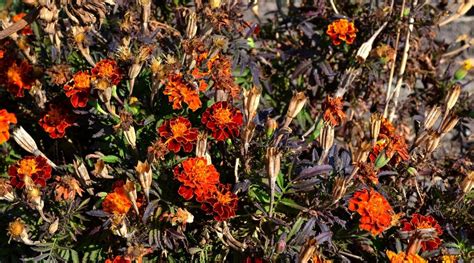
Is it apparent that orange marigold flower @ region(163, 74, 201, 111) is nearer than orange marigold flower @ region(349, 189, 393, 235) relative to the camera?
No

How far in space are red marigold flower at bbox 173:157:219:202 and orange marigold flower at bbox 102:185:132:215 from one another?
0.14 m

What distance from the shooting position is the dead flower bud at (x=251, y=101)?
4.76ft

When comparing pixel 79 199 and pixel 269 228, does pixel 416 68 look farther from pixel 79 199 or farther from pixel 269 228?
pixel 79 199

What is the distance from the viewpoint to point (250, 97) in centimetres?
146

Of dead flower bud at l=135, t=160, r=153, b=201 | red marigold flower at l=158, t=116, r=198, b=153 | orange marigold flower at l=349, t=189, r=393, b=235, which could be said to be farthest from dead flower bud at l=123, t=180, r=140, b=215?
orange marigold flower at l=349, t=189, r=393, b=235

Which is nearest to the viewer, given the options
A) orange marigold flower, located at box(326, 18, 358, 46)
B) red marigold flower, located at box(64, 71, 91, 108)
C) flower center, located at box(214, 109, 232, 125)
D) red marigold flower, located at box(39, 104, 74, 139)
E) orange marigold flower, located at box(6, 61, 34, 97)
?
flower center, located at box(214, 109, 232, 125)

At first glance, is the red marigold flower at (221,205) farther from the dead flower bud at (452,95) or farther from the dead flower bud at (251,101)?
the dead flower bud at (452,95)

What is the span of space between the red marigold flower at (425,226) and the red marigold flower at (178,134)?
23.8 inches

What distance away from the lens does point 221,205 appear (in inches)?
58.4

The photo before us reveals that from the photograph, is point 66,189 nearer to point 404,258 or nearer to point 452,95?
point 404,258

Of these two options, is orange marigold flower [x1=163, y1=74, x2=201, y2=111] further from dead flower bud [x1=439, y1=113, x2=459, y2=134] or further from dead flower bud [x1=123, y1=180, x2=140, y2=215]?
dead flower bud [x1=439, y1=113, x2=459, y2=134]

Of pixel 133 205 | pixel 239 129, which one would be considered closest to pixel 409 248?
pixel 239 129

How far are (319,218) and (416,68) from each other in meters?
1.12

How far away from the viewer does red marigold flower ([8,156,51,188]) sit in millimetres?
1562
